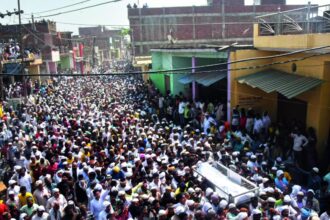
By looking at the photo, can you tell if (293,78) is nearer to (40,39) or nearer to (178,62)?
(178,62)

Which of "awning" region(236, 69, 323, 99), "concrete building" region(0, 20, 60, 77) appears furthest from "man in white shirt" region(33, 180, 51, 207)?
"concrete building" region(0, 20, 60, 77)

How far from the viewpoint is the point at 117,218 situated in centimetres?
578

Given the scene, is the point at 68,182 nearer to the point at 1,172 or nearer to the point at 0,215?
the point at 0,215

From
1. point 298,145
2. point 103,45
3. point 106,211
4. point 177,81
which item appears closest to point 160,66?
point 177,81

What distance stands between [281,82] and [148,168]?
485cm

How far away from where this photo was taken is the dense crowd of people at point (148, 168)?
5922mm

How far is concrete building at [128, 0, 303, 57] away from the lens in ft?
133

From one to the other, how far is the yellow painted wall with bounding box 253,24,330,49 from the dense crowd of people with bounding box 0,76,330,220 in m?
2.19

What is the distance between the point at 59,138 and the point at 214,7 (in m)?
35.7

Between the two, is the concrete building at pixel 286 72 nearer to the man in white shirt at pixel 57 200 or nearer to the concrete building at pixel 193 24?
the man in white shirt at pixel 57 200

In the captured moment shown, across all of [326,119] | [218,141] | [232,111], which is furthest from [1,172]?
[326,119]

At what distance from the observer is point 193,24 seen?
40969mm

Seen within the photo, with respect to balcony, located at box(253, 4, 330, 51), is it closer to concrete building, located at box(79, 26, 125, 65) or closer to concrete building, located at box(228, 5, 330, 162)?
concrete building, located at box(228, 5, 330, 162)

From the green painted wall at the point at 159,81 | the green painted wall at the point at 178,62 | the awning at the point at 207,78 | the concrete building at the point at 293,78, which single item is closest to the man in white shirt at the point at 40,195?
the concrete building at the point at 293,78
